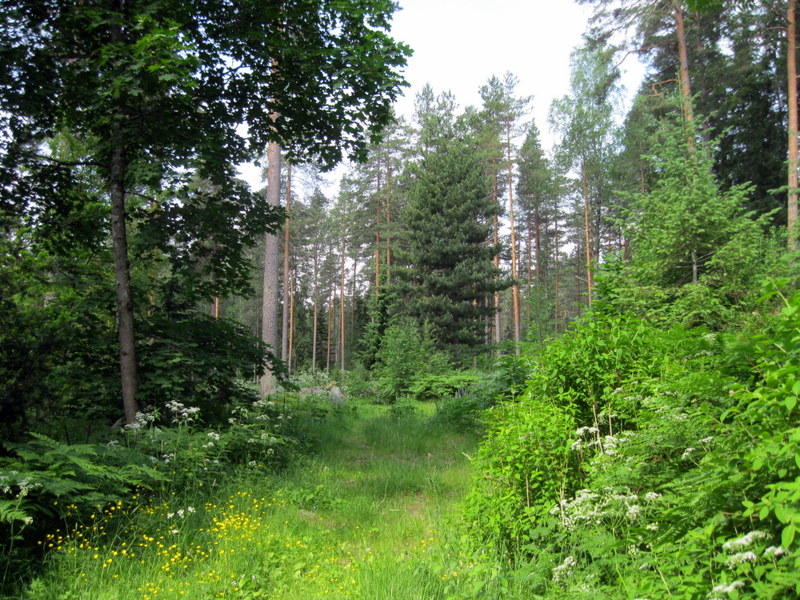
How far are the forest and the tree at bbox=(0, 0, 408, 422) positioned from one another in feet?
0.12

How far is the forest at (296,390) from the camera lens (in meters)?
2.45

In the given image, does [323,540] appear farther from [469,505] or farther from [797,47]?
[797,47]

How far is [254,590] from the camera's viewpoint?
121 inches

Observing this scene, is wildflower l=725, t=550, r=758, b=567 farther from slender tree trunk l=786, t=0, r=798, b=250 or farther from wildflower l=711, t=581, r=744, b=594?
slender tree trunk l=786, t=0, r=798, b=250

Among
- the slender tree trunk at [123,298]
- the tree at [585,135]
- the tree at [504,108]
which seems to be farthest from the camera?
the tree at [504,108]

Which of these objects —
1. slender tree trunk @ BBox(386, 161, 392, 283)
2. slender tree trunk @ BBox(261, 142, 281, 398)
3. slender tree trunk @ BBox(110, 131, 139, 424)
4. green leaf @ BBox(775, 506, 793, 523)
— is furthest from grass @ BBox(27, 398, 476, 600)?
slender tree trunk @ BBox(386, 161, 392, 283)

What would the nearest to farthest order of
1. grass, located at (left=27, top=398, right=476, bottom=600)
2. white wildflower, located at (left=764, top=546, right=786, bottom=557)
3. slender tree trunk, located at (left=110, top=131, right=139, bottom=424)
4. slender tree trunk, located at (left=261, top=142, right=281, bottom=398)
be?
white wildflower, located at (left=764, top=546, right=786, bottom=557)
grass, located at (left=27, top=398, right=476, bottom=600)
slender tree trunk, located at (left=110, top=131, right=139, bottom=424)
slender tree trunk, located at (left=261, top=142, right=281, bottom=398)

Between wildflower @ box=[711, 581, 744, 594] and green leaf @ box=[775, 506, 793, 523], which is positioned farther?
wildflower @ box=[711, 581, 744, 594]

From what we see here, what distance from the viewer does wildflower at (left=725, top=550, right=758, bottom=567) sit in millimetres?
1648

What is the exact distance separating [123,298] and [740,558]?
19.8ft

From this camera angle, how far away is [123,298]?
5617mm

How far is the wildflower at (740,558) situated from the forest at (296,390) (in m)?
0.03

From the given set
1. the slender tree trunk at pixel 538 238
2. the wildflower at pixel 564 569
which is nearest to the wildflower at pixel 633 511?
the wildflower at pixel 564 569

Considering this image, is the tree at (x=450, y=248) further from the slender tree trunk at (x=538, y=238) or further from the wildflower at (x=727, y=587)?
the wildflower at (x=727, y=587)
